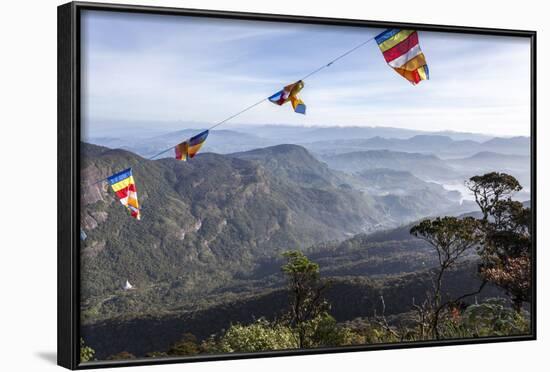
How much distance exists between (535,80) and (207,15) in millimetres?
3135

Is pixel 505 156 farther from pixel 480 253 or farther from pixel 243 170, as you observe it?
pixel 243 170

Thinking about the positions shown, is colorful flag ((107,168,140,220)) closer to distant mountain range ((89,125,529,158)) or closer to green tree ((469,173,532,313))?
distant mountain range ((89,125,529,158))

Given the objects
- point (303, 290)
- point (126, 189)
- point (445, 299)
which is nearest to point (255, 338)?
point (303, 290)

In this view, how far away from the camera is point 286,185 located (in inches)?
353

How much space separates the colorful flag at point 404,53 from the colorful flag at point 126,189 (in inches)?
94.2

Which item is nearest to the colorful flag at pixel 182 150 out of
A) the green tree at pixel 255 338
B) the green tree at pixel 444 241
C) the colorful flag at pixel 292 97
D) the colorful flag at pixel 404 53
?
the colorful flag at pixel 292 97

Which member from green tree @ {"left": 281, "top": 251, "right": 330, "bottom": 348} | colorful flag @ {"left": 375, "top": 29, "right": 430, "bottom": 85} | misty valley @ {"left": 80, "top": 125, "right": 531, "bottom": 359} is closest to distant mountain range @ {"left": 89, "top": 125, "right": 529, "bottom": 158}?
misty valley @ {"left": 80, "top": 125, "right": 531, "bottom": 359}

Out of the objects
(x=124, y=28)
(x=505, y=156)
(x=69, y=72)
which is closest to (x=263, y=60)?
(x=124, y=28)

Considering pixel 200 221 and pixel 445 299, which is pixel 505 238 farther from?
pixel 200 221

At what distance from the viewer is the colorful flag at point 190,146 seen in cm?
795

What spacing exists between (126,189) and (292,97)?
1.62m

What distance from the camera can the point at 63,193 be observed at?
7.11m

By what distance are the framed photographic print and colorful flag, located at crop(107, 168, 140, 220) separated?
0.02m

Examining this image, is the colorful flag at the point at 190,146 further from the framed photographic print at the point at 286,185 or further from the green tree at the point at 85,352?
the green tree at the point at 85,352
